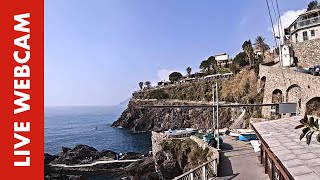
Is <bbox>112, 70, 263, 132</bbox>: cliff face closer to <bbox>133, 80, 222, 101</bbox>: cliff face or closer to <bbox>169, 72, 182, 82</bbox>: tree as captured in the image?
<bbox>133, 80, 222, 101</bbox>: cliff face

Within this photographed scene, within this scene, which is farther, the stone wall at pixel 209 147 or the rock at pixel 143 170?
the rock at pixel 143 170

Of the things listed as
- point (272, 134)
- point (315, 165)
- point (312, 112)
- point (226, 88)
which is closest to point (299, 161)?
point (315, 165)

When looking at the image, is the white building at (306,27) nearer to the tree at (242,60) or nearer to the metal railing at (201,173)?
the tree at (242,60)

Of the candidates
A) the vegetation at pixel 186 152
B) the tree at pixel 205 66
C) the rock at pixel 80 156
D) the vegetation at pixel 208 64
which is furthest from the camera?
the tree at pixel 205 66

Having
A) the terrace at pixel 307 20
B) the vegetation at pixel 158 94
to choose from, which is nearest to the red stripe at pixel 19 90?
the terrace at pixel 307 20

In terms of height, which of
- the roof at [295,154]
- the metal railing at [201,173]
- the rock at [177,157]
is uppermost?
the roof at [295,154]

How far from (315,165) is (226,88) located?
228ft

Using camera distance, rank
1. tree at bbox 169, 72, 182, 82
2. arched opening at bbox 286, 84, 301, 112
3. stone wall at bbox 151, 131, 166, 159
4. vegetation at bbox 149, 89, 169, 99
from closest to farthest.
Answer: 1. arched opening at bbox 286, 84, 301, 112
2. stone wall at bbox 151, 131, 166, 159
3. vegetation at bbox 149, 89, 169, 99
4. tree at bbox 169, 72, 182, 82

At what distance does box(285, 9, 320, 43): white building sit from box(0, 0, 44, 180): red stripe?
48918mm

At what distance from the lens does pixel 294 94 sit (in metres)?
37.4

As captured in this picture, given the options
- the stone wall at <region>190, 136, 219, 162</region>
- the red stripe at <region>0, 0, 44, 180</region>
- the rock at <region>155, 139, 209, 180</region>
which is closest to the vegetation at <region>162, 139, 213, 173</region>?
the rock at <region>155, 139, 209, 180</region>

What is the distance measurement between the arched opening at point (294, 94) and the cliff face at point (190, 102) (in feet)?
28.5

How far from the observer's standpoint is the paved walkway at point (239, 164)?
15.7m

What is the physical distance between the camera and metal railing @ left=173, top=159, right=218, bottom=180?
11.8m
